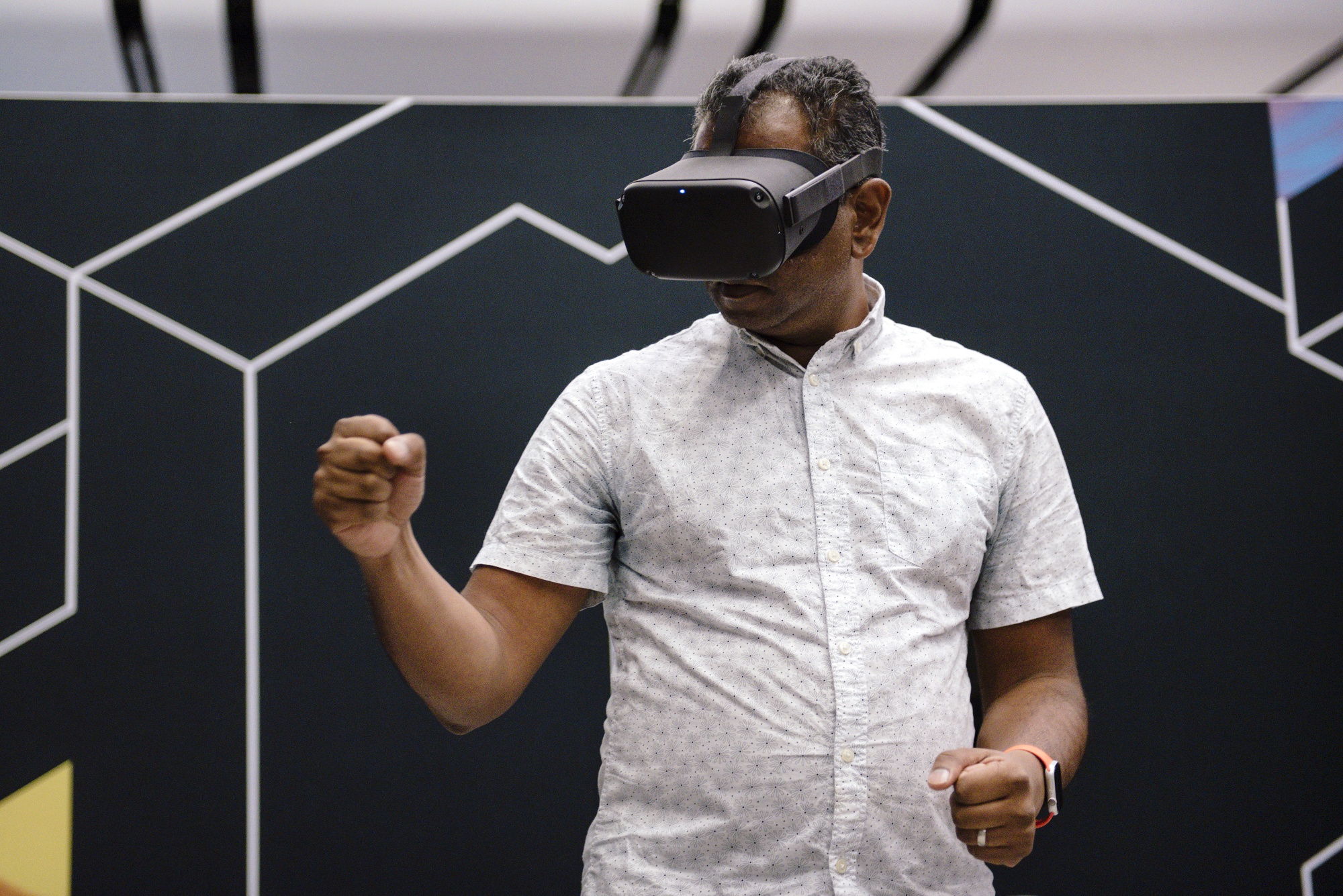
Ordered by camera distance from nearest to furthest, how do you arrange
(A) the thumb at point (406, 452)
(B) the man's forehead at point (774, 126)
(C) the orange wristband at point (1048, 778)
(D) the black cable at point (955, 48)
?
(A) the thumb at point (406, 452), (C) the orange wristband at point (1048, 778), (B) the man's forehead at point (774, 126), (D) the black cable at point (955, 48)

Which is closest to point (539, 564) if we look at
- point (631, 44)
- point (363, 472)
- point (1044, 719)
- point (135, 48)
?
point (363, 472)

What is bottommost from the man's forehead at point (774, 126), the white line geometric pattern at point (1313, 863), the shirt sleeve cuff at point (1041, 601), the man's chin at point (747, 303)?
the white line geometric pattern at point (1313, 863)

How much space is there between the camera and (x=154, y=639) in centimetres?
165

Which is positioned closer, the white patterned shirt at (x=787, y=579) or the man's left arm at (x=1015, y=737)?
the man's left arm at (x=1015, y=737)

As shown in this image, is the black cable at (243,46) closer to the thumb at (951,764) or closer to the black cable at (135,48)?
the black cable at (135,48)

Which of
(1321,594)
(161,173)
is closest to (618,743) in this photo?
(161,173)

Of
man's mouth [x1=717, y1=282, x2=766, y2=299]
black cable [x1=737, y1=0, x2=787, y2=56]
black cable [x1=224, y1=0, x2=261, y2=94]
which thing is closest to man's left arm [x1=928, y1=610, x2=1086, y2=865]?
man's mouth [x1=717, y1=282, x2=766, y2=299]

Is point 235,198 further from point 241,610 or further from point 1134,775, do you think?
point 1134,775

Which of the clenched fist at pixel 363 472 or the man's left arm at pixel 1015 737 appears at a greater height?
the clenched fist at pixel 363 472

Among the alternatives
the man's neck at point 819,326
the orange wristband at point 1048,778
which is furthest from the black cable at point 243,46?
the orange wristband at point 1048,778

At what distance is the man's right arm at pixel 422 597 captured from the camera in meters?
0.82

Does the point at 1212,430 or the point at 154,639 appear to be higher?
the point at 1212,430

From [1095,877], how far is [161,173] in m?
1.74

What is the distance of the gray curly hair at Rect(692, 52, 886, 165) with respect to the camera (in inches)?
45.4
